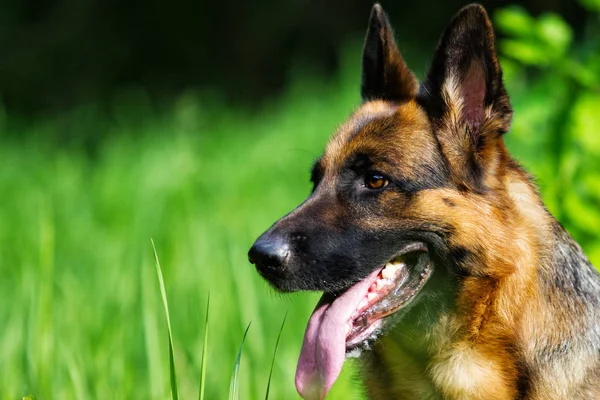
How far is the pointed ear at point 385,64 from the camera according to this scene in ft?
11.7

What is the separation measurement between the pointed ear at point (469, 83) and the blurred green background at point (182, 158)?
98 cm

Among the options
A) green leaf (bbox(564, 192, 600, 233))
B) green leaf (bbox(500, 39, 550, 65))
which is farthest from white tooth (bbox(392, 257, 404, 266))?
green leaf (bbox(500, 39, 550, 65))

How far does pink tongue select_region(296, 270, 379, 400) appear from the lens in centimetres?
289

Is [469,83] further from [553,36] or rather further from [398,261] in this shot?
[553,36]

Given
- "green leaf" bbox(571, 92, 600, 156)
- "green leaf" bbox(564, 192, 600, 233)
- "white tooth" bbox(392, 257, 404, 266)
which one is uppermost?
"green leaf" bbox(571, 92, 600, 156)

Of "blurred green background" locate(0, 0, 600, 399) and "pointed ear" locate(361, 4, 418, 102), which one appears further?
"blurred green background" locate(0, 0, 600, 399)

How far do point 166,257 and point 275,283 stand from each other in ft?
5.76

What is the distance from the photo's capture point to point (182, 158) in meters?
7.99

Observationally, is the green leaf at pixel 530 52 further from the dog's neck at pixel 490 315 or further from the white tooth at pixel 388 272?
the white tooth at pixel 388 272

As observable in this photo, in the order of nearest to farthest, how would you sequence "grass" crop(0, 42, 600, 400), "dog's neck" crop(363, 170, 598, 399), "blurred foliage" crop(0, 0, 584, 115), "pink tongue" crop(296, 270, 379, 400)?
"pink tongue" crop(296, 270, 379, 400)
"dog's neck" crop(363, 170, 598, 399)
"grass" crop(0, 42, 600, 400)
"blurred foliage" crop(0, 0, 584, 115)

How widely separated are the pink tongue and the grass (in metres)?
0.24

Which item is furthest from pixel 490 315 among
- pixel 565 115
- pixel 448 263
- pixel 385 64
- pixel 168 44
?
pixel 168 44

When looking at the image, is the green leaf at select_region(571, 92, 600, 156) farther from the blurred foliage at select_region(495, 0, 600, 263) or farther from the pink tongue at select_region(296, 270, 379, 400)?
the pink tongue at select_region(296, 270, 379, 400)

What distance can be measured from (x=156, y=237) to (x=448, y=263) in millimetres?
3593
